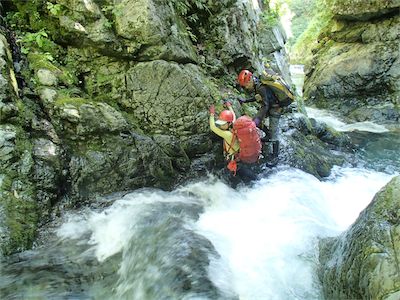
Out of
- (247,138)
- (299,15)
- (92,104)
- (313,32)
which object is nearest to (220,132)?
(247,138)

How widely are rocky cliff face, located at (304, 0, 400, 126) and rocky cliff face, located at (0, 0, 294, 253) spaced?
9.47 metres

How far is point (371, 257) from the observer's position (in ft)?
12.4

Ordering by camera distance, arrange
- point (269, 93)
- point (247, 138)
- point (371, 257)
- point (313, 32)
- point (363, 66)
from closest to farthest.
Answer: point (371, 257) → point (247, 138) → point (269, 93) → point (363, 66) → point (313, 32)

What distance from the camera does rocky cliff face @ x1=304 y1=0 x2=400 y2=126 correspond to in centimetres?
1470

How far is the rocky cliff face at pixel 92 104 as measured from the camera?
563 cm

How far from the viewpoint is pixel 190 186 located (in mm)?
7363

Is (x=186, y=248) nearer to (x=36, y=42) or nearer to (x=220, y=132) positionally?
(x=220, y=132)

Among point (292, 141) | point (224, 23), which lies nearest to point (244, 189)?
point (292, 141)

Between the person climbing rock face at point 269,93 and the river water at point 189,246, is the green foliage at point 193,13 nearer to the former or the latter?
the person climbing rock face at point 269,93

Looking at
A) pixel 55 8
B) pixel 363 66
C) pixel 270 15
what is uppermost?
→ pixel 55 8

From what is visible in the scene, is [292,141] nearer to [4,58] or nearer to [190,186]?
[190,186]

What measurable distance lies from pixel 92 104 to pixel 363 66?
1279cm

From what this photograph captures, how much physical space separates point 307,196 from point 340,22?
1259cm

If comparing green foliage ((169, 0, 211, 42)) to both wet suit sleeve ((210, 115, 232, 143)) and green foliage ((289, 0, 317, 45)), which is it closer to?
wet suit sleeve ((210, 115, 232, 143))
